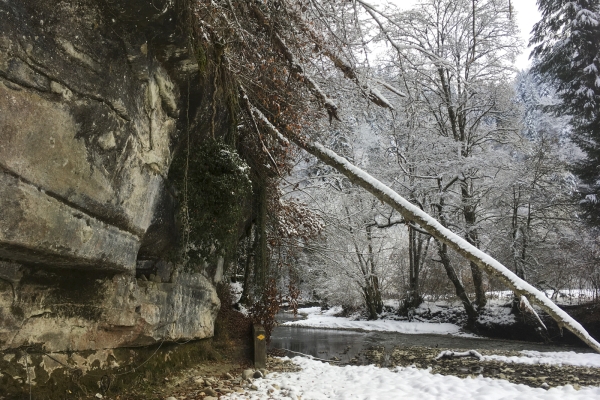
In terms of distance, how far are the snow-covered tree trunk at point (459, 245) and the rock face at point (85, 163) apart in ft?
7.42

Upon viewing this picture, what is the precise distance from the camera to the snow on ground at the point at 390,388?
16.0ft

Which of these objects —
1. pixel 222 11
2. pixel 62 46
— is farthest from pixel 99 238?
pixel 222 11

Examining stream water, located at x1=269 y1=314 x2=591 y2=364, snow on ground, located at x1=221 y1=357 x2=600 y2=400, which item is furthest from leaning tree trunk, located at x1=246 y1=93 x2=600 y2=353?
stream water, located at x1=269 y1=314 x2=591 y2=364

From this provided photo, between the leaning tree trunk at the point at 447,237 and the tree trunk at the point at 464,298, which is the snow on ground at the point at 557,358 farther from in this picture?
the tree trunk at the point at 464,298

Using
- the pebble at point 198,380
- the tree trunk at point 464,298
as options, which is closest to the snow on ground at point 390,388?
the pebble at point 198,380

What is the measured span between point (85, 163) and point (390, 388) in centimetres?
470

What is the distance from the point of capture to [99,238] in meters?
3.46

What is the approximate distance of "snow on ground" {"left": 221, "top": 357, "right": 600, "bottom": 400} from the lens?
192 inches

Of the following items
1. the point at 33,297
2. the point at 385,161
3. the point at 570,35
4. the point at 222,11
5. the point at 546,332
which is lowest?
the point at 546,332

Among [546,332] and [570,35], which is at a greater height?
[570,35]

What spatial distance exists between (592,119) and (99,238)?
14.5 metres

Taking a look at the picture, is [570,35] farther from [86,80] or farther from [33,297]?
[33,297]

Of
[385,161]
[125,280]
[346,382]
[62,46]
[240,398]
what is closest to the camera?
[62,46]

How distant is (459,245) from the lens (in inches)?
200
